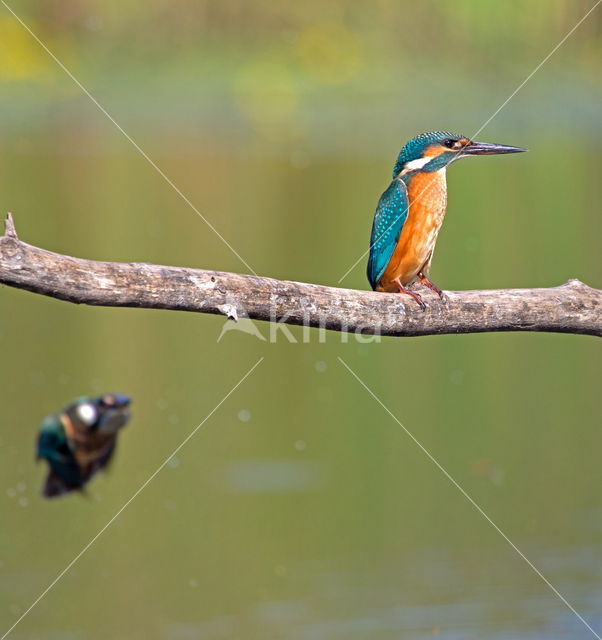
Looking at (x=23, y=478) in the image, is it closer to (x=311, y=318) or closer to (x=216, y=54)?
(x=311, y=318)

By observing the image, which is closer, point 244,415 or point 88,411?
point 88,411

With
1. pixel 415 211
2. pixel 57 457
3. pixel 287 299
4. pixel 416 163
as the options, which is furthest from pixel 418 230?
pixel 57 457

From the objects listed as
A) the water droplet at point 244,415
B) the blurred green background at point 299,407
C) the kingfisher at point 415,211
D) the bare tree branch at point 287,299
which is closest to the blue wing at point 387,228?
the kingfisher at point 415,211

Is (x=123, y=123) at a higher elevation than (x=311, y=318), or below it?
higher

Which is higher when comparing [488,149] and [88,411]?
[488,149]

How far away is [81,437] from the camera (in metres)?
4.43

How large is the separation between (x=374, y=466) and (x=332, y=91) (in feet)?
42.1

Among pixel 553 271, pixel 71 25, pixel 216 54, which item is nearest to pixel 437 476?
pixel 553 271

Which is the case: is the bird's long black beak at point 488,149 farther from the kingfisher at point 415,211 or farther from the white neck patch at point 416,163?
the white neck patch at point 416,163

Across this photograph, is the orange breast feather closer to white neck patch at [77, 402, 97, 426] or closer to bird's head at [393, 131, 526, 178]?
bird's head at [393, 131, 526, 178]

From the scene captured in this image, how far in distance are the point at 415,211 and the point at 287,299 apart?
3.39 ft

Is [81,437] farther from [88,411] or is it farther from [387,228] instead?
[387,228]

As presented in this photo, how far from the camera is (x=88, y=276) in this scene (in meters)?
3.18

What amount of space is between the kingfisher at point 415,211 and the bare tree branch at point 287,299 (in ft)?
1.82
